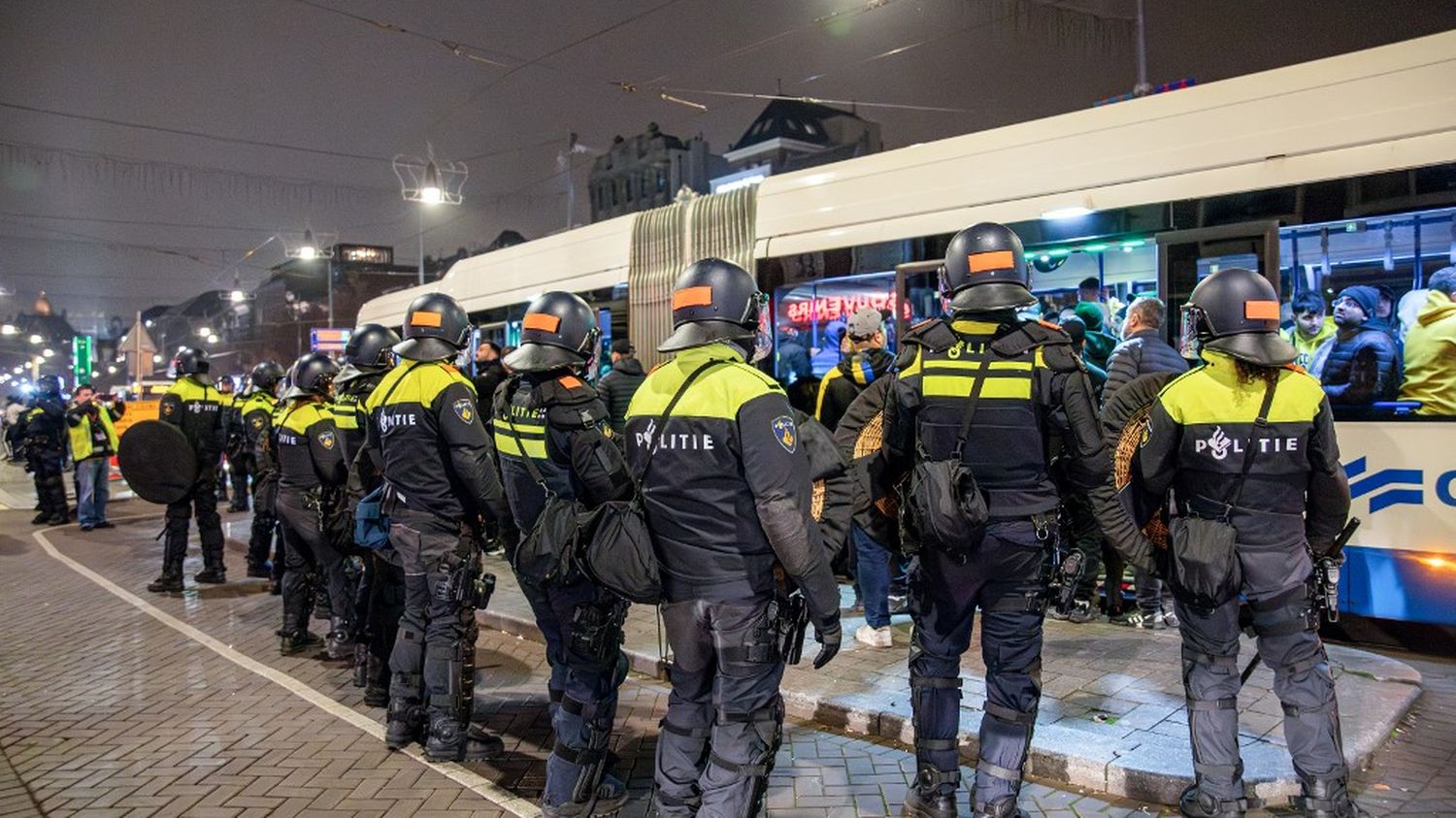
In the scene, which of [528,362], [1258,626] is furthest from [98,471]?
[1258,626]

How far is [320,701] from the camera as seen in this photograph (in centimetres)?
615

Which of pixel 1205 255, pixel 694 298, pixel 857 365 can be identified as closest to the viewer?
pixel 694 298

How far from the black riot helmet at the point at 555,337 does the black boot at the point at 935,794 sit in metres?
2.35

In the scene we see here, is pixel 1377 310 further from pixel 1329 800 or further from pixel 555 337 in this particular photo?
pixel 555 337

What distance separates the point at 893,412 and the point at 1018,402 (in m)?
0.57

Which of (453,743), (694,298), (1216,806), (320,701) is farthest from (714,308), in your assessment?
(320,701)

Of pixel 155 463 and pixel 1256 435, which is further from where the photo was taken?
pixel 155 463

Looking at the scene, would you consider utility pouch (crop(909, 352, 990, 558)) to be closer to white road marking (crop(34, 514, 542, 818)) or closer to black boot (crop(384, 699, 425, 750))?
white road marking (crop(34, 514, 542, 818))

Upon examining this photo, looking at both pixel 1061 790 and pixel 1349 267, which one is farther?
pixel 1349 267

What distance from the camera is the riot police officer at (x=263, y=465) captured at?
29.0 feet

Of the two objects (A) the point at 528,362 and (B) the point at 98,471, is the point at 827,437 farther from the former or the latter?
(B) the point at 98,471

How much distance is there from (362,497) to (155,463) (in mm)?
5069

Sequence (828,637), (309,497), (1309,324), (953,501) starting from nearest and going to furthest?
(828,637)
(953,501)
(1309,324)
(309,497)

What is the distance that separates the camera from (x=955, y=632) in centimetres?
398
